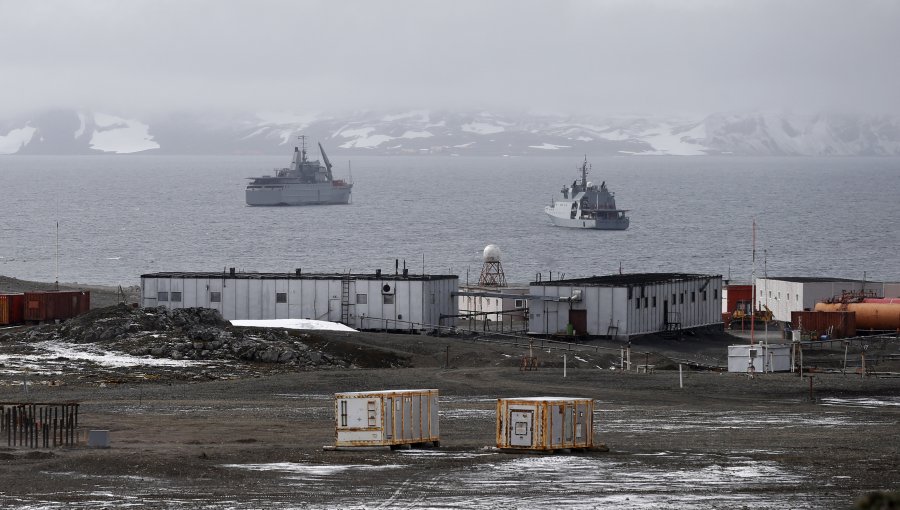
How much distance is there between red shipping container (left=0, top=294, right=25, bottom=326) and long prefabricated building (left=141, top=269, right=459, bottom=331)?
5362 millimetres

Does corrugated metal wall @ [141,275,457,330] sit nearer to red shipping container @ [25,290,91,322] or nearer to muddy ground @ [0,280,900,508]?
red shipping container @ [25,290,91,322]

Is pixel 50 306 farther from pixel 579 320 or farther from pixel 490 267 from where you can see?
pixel 490 267

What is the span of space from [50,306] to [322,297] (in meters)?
12.1

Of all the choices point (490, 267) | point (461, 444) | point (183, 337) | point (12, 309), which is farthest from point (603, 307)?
point (490, 267)

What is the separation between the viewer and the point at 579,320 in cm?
6212

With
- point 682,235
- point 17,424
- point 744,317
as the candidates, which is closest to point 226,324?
point 17,424

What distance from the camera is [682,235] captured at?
591 feet

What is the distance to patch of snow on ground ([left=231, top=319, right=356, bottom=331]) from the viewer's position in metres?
59.4

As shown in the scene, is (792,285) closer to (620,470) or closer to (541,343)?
(541,343)

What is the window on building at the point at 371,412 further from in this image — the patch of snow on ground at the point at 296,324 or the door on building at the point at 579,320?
the door on building at the point at 579,320

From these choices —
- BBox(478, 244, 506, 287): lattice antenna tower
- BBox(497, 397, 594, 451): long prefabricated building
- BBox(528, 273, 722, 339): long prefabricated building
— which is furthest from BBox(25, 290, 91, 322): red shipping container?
BBox(497, 397, 594, 451): long prefabricated building

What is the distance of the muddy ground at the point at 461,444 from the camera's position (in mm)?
25469

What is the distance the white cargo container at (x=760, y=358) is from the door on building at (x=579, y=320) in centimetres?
1196

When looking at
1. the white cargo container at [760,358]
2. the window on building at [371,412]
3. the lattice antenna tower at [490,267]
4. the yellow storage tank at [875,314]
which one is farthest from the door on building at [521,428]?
the lattice antenna tower at [490,267]
